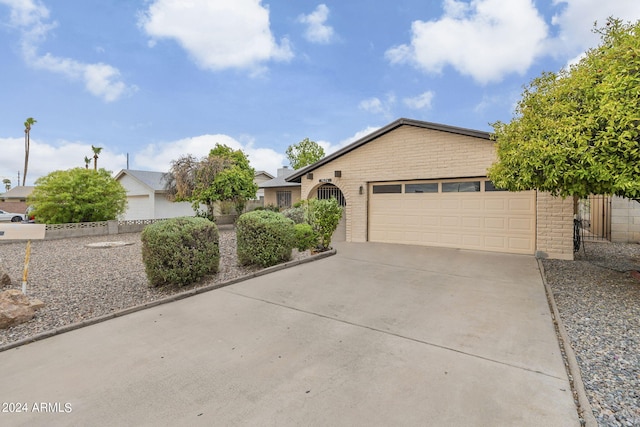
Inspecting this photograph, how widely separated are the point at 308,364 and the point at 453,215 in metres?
8.22

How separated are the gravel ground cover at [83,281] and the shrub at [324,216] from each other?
2.48 feet

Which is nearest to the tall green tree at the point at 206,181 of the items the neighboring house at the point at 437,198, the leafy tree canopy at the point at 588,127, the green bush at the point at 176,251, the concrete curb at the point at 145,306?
the neighboring house at the point at 437,198

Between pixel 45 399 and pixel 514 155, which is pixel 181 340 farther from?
pixel 514 155

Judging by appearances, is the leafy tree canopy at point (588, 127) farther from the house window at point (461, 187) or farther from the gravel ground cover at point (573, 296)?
the house window at point (461, 187)

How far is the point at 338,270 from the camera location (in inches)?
279

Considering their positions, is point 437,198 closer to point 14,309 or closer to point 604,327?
point 604,327

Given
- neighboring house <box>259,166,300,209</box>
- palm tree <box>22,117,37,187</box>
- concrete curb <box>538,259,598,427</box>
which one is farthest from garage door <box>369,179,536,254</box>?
palm tree <box>22,117,37,187</box>

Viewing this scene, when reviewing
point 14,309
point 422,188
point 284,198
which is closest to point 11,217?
point 284,198

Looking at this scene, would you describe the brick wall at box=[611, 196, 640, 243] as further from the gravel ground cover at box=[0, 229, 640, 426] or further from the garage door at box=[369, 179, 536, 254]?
the garage door at box=[369, 179, 536, 254]

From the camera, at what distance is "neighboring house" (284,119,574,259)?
8.58 metres

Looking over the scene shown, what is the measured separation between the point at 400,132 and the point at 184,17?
24.9ft

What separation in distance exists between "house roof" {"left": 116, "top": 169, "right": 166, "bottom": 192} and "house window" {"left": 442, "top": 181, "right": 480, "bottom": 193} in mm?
18631

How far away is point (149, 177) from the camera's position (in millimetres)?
23344

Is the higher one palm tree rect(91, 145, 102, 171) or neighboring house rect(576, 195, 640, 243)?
palm tree rect(91, 145, 102, 171)
